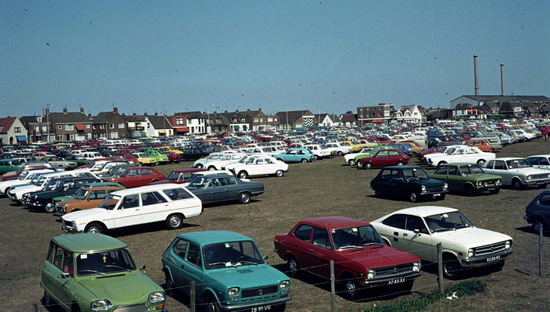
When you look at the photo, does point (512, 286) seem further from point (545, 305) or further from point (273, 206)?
point (273, 206)

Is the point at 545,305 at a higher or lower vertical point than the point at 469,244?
lower

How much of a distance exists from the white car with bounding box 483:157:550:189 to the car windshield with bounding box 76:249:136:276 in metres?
→ 20.4

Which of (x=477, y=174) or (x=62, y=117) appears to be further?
(x=62, y=117)

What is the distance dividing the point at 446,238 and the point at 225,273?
5.36 meters

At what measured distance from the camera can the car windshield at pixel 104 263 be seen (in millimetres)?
9727

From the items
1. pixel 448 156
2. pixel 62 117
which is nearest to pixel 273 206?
pixel 448 156

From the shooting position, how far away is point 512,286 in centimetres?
1103

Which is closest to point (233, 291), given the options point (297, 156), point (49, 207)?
point (49, 207)

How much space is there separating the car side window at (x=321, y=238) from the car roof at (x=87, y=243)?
4.20 m

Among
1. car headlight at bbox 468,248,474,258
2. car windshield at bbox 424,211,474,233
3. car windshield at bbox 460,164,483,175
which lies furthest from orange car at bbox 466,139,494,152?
car headlight at bbox 468,248,474,258

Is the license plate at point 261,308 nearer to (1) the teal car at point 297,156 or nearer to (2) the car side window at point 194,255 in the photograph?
(2) the car side window at point 194,255

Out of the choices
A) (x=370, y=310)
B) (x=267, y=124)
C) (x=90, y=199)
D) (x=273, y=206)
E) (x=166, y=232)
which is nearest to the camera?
(x=370, y=310)

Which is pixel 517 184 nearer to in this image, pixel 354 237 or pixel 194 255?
pixel 354 237

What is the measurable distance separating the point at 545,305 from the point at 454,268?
7.27ft
